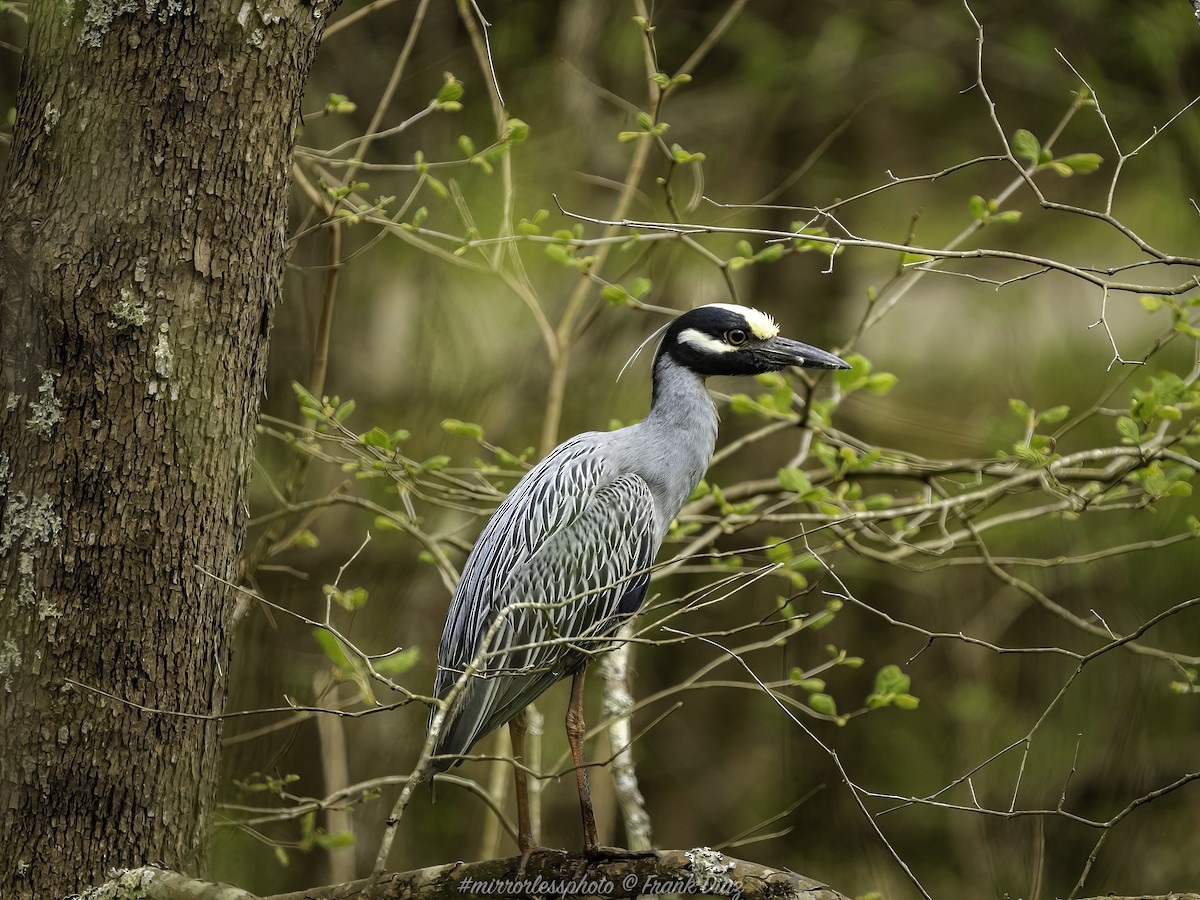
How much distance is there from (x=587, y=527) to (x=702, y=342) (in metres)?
0.59

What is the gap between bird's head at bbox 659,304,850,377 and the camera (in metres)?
3.03

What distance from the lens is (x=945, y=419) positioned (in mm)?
5801

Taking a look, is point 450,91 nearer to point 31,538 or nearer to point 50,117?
point 50,117

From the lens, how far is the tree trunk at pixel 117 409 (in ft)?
6.49

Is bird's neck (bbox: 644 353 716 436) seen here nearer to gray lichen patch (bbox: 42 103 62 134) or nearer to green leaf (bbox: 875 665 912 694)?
green leaf (bbox: 875 665 912 694)

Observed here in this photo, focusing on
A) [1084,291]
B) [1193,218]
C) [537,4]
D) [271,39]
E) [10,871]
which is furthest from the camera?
[1084,291]

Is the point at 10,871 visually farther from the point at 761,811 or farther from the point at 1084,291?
the point at 1084,291

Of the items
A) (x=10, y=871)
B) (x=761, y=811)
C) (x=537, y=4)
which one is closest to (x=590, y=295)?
(x=537, y=4)

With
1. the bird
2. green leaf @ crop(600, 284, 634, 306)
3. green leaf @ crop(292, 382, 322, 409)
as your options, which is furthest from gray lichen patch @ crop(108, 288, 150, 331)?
green leaf @ crop(600, 284, 634, 306)

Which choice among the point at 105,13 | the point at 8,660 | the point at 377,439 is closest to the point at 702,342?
the point at 377,439

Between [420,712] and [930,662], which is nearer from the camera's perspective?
[420,712]

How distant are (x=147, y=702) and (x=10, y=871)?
0.34 m

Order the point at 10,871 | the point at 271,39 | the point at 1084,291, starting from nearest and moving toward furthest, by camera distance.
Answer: the point at 10,871 < the point at 271,39 < the point at 1084,291

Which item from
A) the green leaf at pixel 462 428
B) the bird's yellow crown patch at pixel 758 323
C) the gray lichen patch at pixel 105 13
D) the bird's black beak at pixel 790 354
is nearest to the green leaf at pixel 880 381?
the bird's black beak at pixel 790 354
